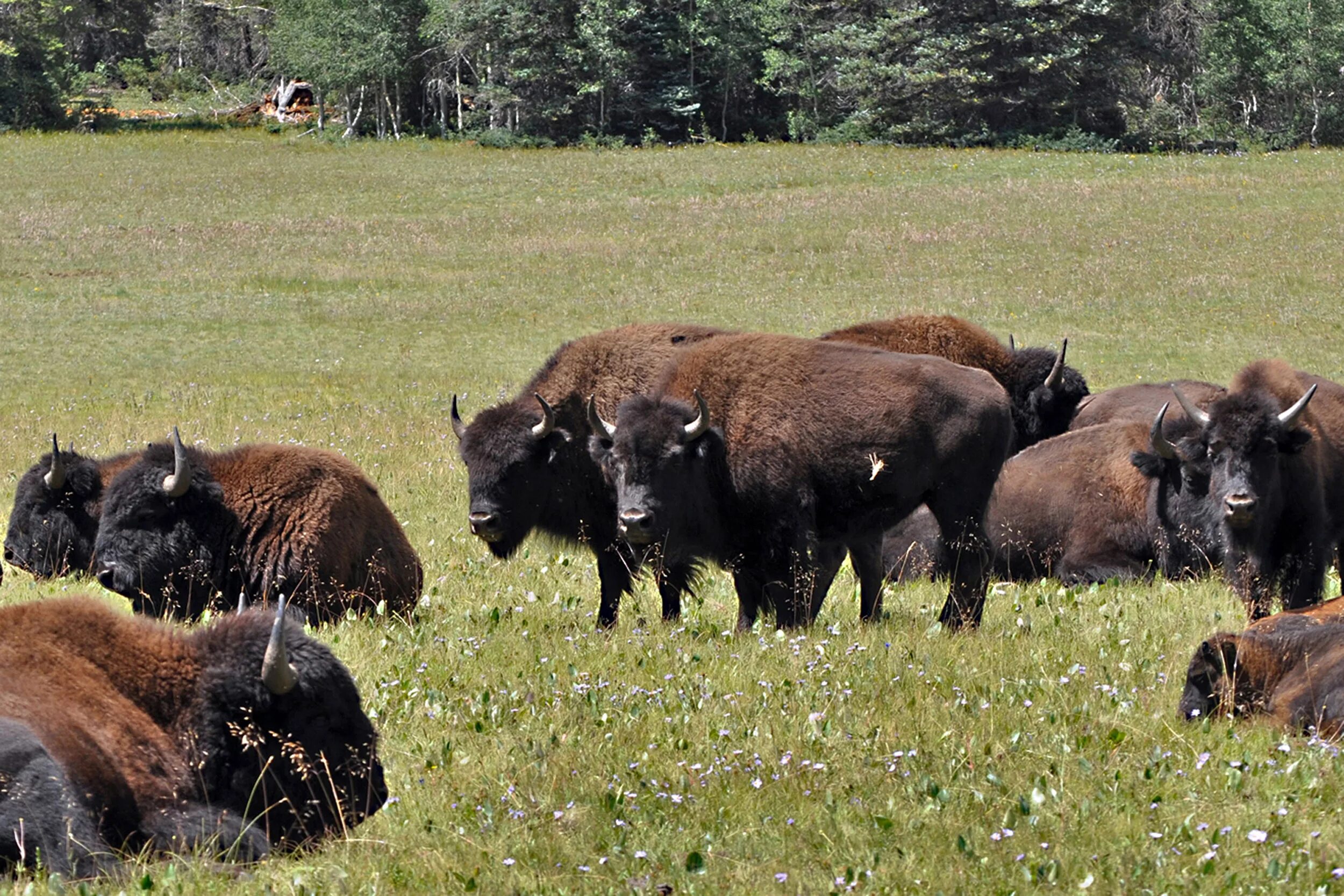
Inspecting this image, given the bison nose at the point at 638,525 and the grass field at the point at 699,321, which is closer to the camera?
the grass field at the point at 699,321

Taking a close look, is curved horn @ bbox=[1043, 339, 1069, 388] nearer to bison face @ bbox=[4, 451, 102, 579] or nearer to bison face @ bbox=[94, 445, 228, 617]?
bison face @ bbox=[94, 445, 228, 617]

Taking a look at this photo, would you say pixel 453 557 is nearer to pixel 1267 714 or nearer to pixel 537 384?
pixel 537 384

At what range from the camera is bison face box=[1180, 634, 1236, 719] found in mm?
6926

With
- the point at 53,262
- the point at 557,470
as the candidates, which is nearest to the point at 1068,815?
the point at 557,470

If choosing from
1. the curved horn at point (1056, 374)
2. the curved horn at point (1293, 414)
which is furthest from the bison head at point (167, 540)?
the curved horn at point (1056, 374)

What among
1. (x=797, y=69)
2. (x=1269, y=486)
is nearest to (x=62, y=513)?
(x=1269, y=486)

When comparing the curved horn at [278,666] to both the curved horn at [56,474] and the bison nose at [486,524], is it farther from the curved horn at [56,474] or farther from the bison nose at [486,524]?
the curved horn at [56,474]

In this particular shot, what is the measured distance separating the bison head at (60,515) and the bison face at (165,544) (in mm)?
1624

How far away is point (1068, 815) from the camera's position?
18.1ft

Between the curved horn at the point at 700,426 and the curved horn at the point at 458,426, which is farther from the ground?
the curved horn at the point at 700,426

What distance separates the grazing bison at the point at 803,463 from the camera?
998cm

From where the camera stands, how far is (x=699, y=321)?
3341 centimetres

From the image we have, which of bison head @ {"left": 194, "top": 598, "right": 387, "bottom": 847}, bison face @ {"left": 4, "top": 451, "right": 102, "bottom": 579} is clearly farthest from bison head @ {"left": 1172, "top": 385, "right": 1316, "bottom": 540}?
bison face @ {"left": 4, "top": 451, "right": 102, "bottom": 579}

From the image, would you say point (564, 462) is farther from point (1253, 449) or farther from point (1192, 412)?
point (1253, 449)
